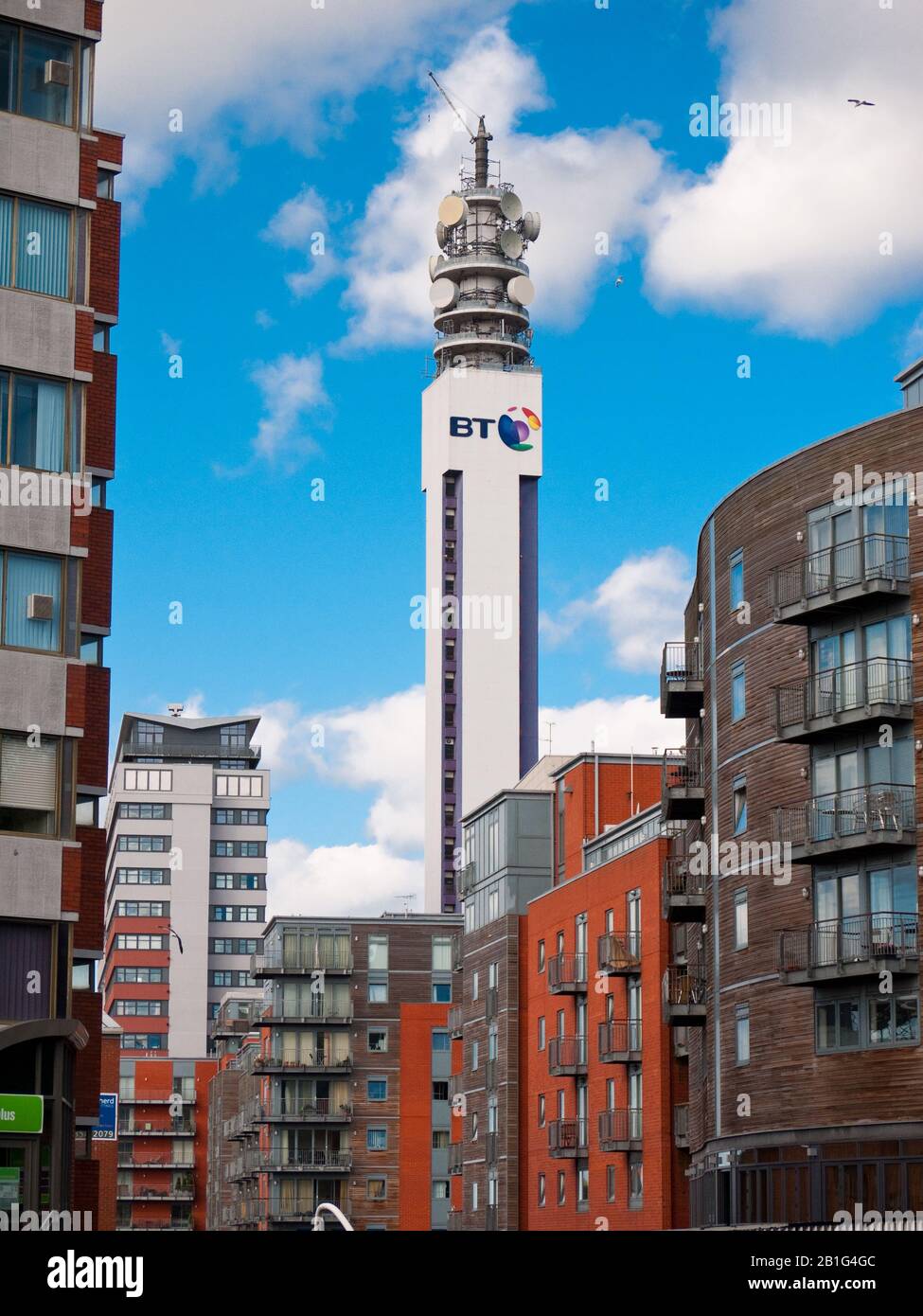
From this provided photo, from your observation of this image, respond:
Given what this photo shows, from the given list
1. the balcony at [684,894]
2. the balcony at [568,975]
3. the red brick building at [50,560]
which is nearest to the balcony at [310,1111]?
the balcony at [568,975]

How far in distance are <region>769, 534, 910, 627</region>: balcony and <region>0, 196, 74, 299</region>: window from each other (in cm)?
2094

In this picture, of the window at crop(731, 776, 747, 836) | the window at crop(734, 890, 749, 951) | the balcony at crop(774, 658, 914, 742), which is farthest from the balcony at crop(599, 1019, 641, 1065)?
the balcony at crop(774, 658, 914, 742)

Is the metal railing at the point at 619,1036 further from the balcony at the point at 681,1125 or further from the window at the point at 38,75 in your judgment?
the window at the point at 38,75

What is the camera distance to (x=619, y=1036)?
7269 cm

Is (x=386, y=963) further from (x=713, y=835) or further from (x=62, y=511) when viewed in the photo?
(x=62, y=511)

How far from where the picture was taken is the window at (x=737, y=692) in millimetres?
55156

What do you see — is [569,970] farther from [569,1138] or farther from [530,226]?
[530,226]

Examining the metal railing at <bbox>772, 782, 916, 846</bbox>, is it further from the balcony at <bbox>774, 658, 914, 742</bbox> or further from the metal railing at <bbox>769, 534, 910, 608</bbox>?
the metal railing at <bbox>769, 534, 910, 608</bbox>

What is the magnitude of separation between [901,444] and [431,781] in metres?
125

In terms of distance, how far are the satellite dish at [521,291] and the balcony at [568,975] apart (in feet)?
373

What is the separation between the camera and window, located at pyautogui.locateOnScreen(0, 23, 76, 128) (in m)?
38.3

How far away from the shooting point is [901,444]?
49.4m

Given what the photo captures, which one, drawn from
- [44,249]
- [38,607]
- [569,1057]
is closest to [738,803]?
[38,607]

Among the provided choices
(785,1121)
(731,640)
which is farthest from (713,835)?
(785,1121)
